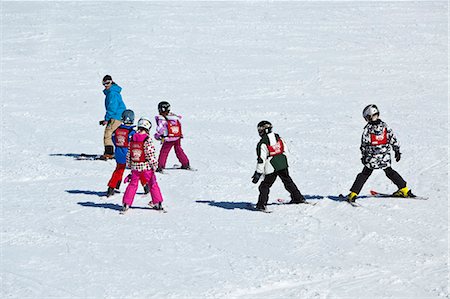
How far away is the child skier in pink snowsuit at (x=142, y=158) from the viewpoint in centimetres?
1035

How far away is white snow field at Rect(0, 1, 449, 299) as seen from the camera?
8.30 metres

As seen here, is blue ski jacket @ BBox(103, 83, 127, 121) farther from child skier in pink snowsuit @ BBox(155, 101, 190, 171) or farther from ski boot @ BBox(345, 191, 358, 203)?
ski boot @ BBox(345, 191, 358, 203)

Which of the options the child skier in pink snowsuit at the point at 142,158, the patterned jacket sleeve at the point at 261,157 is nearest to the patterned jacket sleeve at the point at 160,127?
the child skier in pink snowsuit at the point at 142,158

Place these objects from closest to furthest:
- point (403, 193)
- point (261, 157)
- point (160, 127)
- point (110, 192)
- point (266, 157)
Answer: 1. point (261, 157)
2. point (266, 157)
3. point (403, 193)
4. point (110, 192)
5. point (160, 127)

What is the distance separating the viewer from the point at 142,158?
1038 centimetres

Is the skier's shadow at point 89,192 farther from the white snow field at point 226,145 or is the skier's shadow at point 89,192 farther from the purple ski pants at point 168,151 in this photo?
the purple ski pants at point 168,151

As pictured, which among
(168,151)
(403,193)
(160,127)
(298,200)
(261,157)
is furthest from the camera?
(168,151)

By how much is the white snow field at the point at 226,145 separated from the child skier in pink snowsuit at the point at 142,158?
406 mm

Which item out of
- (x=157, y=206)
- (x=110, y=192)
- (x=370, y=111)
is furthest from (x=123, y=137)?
(x=370, y=111)

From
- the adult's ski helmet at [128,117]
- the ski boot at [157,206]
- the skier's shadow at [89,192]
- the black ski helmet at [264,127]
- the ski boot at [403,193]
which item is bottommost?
the ski boot at [157,206]

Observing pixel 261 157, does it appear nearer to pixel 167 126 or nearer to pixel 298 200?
pixel 298 200

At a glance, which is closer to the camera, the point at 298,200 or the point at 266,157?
the point at 266,157

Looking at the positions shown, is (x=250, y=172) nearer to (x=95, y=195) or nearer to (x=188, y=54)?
(x=95, y=195)

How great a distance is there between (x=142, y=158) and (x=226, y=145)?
16.6 ft
